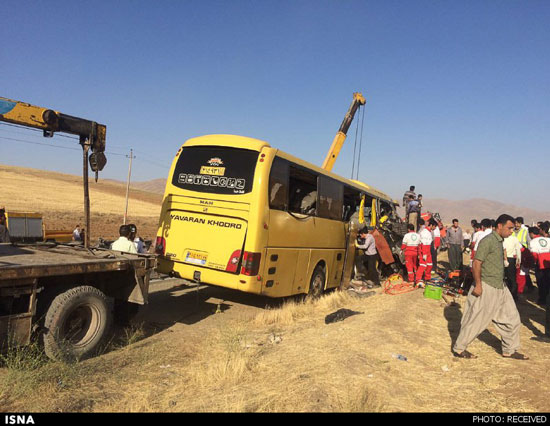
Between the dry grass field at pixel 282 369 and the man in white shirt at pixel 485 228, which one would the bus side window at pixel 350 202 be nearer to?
the man in white shirt at pixel 485 228

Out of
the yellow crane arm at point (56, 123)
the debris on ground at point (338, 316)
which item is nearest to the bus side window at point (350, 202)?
the debris on ground at point (338, 316)

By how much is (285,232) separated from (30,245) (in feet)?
15.1

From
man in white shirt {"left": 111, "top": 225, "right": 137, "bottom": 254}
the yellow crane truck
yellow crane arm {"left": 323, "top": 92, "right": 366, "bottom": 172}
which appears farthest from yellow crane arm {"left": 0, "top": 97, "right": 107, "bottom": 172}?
yellow crane arm {"left": 323, "top": 92, "right": 366, "bottom": 172}

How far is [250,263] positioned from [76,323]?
2.98 metres

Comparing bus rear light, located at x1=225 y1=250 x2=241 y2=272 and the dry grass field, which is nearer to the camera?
the dry grass field

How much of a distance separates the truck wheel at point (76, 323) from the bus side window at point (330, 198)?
17.8ft

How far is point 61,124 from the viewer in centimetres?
624

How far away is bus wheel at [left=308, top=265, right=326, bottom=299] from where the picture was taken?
31.1 feet

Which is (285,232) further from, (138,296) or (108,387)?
(108,387)

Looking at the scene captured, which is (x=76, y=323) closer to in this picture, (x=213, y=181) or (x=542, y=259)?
(x=213, y=181)

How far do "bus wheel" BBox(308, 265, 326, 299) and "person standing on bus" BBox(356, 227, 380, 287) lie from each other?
8.48 feet

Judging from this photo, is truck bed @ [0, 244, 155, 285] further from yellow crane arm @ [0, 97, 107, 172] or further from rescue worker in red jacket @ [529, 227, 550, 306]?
rescue worker in red jacket @ [529, 227, 550, 306]

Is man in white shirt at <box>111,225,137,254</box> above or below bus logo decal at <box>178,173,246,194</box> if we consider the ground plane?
below

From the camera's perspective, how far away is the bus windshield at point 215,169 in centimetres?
750
